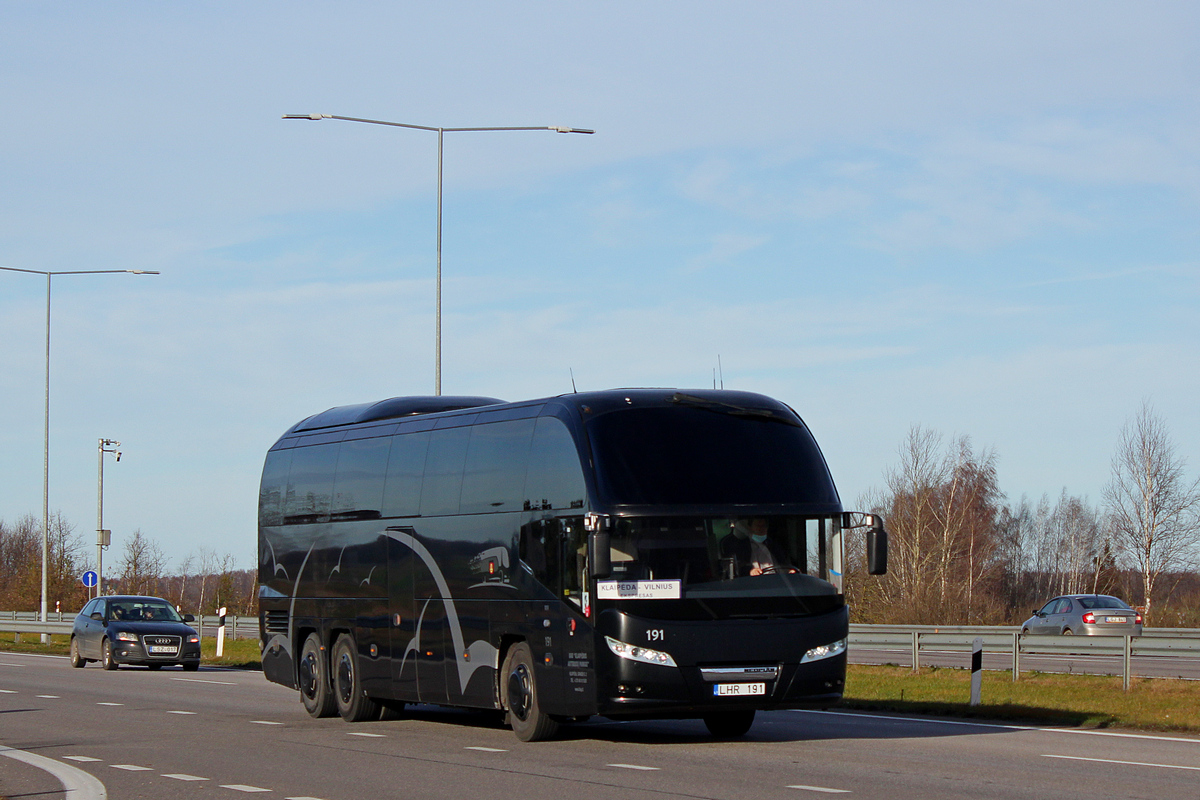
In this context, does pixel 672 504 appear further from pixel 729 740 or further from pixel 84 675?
pixel 84 675

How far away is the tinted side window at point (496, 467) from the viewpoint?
16.2 meters

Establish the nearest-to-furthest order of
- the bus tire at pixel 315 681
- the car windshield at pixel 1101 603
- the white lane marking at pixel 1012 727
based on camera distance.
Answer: the white lane marking at pixel 1012 727
the bus tire at pixel 315 681
the car windshield at pixel 1101 603

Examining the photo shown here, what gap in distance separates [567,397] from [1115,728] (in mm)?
7222

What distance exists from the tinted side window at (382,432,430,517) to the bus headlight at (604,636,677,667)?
4.23 m

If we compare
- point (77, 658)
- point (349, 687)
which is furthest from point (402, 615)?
point (77, 658)

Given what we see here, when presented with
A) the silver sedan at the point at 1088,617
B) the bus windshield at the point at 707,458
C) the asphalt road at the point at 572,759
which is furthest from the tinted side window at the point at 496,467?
the silver sedan at the point at 1088,617

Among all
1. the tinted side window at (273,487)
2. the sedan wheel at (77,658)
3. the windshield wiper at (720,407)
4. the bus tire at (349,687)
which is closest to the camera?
the windshield wiper at (720,407)

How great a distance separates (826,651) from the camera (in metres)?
15.1

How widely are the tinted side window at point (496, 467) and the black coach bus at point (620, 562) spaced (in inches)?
0.9

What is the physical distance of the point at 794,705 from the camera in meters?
15.0

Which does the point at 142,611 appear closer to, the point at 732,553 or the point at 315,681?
the point at 315,681

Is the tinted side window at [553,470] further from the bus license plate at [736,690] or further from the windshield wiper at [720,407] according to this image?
the bus license plate at [736,690]

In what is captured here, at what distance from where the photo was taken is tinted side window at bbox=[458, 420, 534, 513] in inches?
639

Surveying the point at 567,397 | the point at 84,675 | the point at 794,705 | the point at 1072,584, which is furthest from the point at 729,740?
the point at 1072,584
